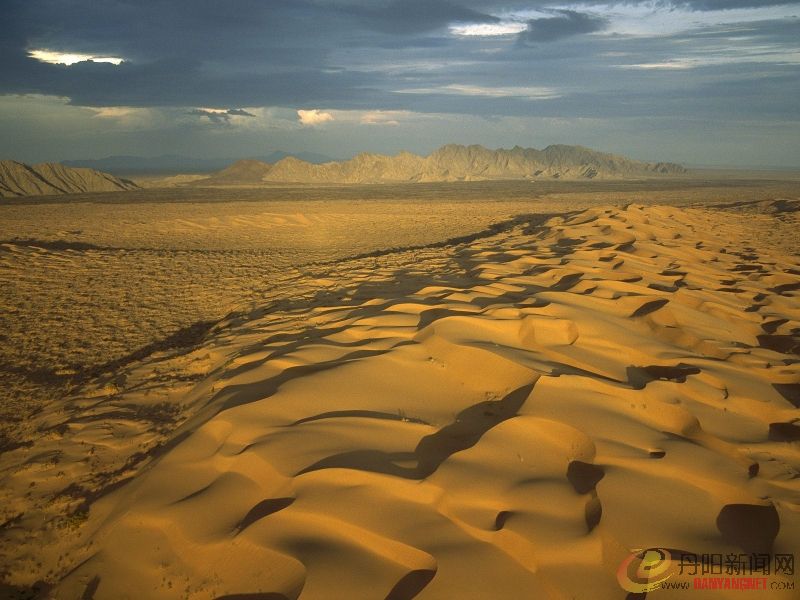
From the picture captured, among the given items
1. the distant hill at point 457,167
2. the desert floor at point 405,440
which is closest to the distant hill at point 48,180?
the distant hill at point 457,167

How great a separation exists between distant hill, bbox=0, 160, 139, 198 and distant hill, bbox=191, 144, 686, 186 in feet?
86.7

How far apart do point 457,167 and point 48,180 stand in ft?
230

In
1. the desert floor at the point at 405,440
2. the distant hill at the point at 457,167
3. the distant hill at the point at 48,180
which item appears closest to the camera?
the desert floor at the point at 405,440

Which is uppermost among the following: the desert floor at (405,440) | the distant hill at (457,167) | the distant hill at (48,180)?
the distant hill at (457,167)

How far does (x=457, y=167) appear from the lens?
93.6 m

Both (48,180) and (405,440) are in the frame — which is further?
(48,180)

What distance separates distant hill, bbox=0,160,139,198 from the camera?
36375 mm

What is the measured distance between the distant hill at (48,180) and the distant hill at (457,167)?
26440mm

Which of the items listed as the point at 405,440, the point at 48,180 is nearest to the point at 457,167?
the point at 48,180

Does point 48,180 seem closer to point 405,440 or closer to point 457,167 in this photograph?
point 405,440

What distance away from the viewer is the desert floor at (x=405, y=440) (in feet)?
Result: 4.97

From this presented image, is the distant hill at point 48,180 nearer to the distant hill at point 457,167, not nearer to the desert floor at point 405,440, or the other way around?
the distant hill at point 457,167

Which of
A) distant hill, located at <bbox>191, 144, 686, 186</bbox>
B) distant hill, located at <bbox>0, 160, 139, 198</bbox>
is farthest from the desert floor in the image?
distant hill, located at <bbox>191, 144, 686, 186</bbox>

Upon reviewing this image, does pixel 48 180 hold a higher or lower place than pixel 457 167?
lower
